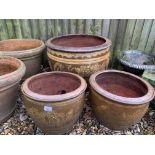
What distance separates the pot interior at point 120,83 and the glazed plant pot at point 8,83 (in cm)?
91

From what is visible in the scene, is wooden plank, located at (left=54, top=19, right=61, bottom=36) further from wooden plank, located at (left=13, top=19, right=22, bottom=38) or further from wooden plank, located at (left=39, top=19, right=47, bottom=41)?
wooden plank, located at (left=13, top=19, right=22, bottom=38)

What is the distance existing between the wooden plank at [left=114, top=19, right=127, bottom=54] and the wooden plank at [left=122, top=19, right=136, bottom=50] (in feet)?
0.16

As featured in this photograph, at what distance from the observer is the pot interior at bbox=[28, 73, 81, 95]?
6.57ft

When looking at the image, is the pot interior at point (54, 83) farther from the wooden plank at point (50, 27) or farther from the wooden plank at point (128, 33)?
the wooden plank at point (128, 33)

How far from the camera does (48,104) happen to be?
1.58m

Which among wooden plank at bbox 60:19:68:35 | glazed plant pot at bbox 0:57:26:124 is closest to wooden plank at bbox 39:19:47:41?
wooden plank at bbox 60:19:68:35

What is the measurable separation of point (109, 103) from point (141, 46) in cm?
163

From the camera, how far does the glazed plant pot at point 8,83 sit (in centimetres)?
179

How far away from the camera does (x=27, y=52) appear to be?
92.4 inches

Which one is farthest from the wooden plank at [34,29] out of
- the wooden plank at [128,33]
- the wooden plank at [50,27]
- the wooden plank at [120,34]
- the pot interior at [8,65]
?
the wooden plank at [128,33]

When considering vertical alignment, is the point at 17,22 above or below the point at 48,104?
above

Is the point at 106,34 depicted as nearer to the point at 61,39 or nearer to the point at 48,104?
the point at 61,39

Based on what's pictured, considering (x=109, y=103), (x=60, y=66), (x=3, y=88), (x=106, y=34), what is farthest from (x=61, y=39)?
(x=109, y=103)

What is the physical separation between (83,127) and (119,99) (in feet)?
2.16
